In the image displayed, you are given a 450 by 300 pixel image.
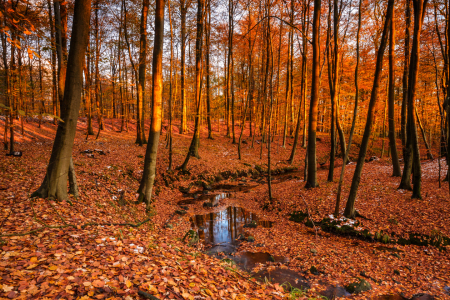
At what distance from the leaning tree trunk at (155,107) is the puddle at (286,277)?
5.13 m

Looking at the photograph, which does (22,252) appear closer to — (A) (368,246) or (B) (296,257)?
(B) (296,257)

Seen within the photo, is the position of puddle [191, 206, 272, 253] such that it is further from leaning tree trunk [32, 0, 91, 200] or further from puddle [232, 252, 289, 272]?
leaning tree trunk [32, 0, 91, 200]

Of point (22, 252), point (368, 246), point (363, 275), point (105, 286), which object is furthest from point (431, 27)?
point (22, 252)

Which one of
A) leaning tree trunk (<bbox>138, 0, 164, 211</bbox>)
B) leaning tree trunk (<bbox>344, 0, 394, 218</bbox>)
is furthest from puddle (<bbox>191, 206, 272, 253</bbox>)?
leaning tree trunk (<bbox>344, 0, 394, 218</bbox>)

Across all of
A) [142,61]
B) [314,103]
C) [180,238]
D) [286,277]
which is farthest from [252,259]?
[142,61]

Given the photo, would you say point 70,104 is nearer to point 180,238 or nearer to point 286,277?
point 180,238

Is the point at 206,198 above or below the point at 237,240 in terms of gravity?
above

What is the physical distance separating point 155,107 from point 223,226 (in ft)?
18.9

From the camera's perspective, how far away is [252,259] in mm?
6375

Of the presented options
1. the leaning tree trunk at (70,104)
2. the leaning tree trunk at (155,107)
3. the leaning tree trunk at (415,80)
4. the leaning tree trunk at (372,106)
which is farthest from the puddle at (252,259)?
the leaning tree trunk at (415,80)

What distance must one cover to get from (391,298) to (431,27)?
45.8ft

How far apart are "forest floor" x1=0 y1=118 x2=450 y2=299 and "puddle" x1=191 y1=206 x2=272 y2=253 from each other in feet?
1.03

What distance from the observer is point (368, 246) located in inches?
269

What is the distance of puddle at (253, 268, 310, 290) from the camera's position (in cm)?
514
